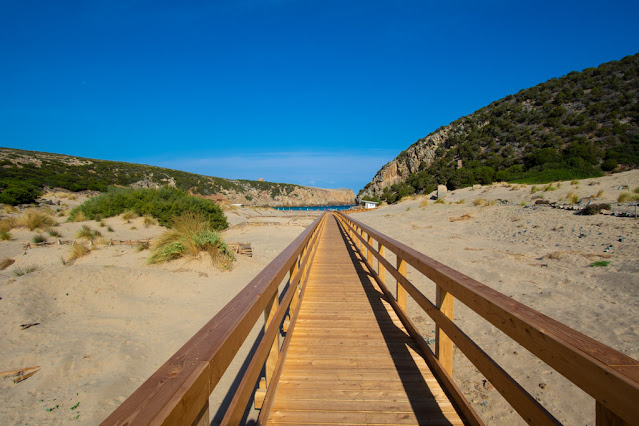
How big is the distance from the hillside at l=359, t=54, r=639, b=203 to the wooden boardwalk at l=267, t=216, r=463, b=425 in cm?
3110

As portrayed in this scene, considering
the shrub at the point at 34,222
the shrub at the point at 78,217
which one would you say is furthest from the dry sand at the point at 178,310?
the shrub at the point at 78,217

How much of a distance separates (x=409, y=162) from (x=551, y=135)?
35.1 meters

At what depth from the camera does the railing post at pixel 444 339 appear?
243 centimetres

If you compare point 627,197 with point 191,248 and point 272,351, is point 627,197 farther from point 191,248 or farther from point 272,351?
point 272,351

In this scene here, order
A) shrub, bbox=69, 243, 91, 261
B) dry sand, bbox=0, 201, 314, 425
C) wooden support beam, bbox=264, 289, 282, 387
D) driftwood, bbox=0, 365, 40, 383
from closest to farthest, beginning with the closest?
wooden support beam, bbox=264, 289, 282, 387
dry sand, bbox=0, 201, 314, 425
driftwood, bbox=0, 365, 40, 383
shrub, bbox=69, 243, 91, 261

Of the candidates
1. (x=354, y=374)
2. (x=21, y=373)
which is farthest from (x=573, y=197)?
(x=21, y=373)

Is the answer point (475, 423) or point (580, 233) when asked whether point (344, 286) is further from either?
point (580, 233)

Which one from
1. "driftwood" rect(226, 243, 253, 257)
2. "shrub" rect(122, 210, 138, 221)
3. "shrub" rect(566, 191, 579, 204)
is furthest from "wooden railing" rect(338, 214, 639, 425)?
"shrub" rect(566, 191, 579, 204)

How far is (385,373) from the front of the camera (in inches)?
111

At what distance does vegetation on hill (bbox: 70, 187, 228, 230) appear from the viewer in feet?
57.5

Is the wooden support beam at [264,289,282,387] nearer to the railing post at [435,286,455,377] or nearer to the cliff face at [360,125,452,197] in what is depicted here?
the railing post at [435,286,455,377]

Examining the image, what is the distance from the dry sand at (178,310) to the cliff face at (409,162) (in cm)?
5771

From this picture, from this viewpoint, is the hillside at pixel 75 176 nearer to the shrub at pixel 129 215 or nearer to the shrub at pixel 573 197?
the shrub at pixel 129 215

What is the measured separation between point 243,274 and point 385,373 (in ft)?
21.3
